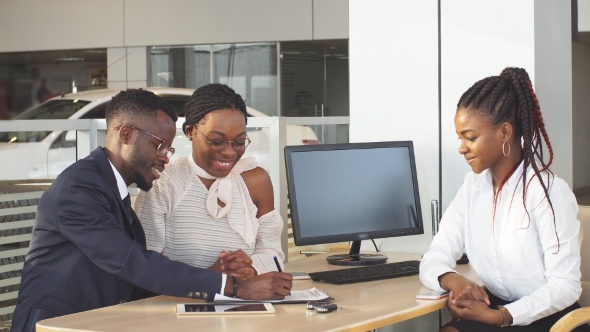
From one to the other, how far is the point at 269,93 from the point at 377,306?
1101 centimetres

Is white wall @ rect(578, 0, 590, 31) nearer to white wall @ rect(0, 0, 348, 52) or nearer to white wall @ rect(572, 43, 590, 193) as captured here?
white wall @ rect(572, 43, 590, 193)

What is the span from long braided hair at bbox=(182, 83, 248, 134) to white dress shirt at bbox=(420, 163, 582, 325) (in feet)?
2.89

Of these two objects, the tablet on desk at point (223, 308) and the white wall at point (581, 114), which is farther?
the white wall at point (581, 114)

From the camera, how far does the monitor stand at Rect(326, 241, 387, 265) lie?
336 centimetres

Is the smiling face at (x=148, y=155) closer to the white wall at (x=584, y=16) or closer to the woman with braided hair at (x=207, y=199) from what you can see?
the woman with braided hair at (x=207, y=199)

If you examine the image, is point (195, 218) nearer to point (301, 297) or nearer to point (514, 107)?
point (301, 297)

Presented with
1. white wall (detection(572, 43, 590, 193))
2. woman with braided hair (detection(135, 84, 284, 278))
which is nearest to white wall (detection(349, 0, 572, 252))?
woman with braided hair (detection(135, 84, 284, 278))

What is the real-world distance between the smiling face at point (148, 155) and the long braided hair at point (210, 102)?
267 mm

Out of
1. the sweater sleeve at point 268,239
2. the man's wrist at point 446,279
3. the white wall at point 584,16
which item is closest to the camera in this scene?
the man's wrist at point 446,279

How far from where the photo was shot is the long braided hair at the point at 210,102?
293cm

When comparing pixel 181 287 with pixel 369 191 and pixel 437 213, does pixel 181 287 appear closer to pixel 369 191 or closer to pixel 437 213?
pixel 369 191

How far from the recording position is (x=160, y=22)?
13.4 meters

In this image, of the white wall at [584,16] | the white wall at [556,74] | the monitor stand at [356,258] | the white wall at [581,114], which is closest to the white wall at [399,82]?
the monitor stand at [356,258]

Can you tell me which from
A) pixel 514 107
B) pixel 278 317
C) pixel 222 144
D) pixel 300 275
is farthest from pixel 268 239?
pixel 514 107
